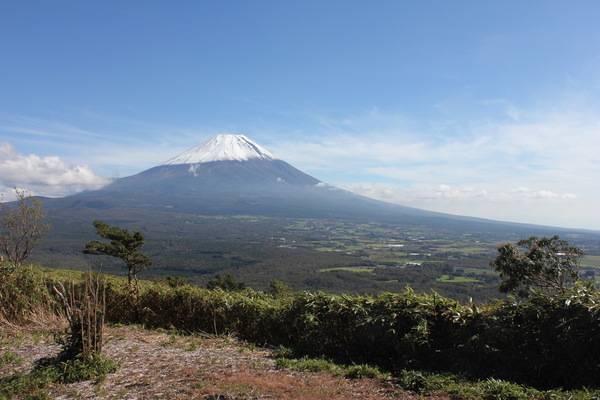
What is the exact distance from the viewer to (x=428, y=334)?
4.10 meters

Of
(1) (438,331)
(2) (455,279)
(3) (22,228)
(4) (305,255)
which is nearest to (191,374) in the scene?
(1) (438,331)

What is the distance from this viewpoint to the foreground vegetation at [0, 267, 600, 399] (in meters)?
3.40

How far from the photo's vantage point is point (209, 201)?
529 ft

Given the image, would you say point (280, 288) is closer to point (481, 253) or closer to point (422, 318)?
point (422, 318)

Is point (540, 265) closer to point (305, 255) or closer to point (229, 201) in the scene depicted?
point (305, 255)

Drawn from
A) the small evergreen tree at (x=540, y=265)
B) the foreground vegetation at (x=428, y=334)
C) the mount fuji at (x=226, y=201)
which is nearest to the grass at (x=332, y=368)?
the foreground vegetation at (x=428, y=334)

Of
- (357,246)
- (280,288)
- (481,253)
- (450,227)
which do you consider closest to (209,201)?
(357,246)

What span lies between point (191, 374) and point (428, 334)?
110 inches

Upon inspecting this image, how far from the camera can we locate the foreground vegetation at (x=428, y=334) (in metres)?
3.40

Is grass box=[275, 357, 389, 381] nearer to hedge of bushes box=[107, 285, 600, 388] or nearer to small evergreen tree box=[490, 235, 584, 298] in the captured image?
hedge of bushes box=[107, 285, 600, 388]

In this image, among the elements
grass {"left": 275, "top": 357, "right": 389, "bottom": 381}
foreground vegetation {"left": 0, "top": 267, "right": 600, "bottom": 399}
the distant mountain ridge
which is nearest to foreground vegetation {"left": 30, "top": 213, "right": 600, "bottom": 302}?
foreground vegetation {"left": 0, "top": 267, "right": 600, "bottom": 399}

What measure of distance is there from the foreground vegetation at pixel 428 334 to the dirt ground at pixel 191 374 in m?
0.32

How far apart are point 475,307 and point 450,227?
148 meters

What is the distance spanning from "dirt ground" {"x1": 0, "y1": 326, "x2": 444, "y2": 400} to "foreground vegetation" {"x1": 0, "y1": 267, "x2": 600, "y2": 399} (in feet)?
1.06
